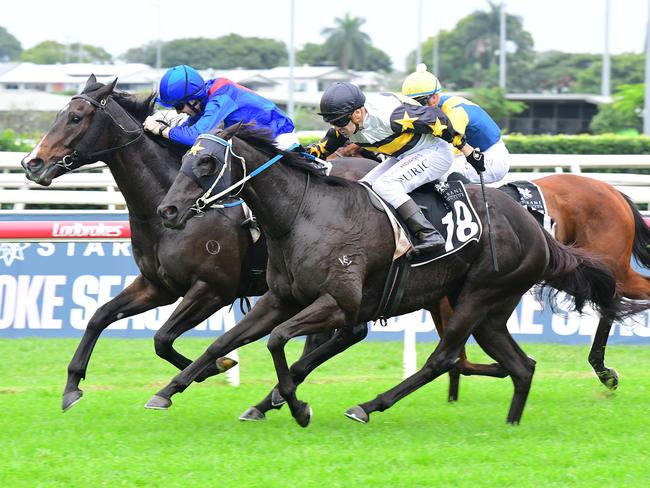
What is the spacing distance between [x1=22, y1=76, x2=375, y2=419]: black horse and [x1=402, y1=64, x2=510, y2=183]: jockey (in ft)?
4.31

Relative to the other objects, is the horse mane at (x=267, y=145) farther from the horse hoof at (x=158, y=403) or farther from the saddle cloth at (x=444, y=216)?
the horse hoof at (x=158, y=403)

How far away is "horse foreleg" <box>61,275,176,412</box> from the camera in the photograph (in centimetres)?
616

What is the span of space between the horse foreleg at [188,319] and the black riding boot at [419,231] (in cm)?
132

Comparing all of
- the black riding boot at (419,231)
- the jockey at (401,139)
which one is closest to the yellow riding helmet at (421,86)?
the jockey at (401,139)

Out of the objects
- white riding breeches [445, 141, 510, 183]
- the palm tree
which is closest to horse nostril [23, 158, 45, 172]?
white riding breeches [445, 141, 510, 183]

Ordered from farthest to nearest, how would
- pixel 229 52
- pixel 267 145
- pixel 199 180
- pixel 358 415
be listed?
pixel 229 52, pixel 358 415, pixel 267 145, pixel 199 180

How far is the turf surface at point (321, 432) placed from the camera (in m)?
4.62

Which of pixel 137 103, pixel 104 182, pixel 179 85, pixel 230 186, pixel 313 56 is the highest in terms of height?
pixel 313 56

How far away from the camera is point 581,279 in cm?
628

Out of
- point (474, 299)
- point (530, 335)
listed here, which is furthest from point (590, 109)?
point (474, 299)

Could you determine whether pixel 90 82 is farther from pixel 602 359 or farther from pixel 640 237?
pixel 640 237

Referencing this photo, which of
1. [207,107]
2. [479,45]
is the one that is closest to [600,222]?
[207,107]

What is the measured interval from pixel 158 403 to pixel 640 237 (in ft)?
12.6

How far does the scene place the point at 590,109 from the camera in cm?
4472
